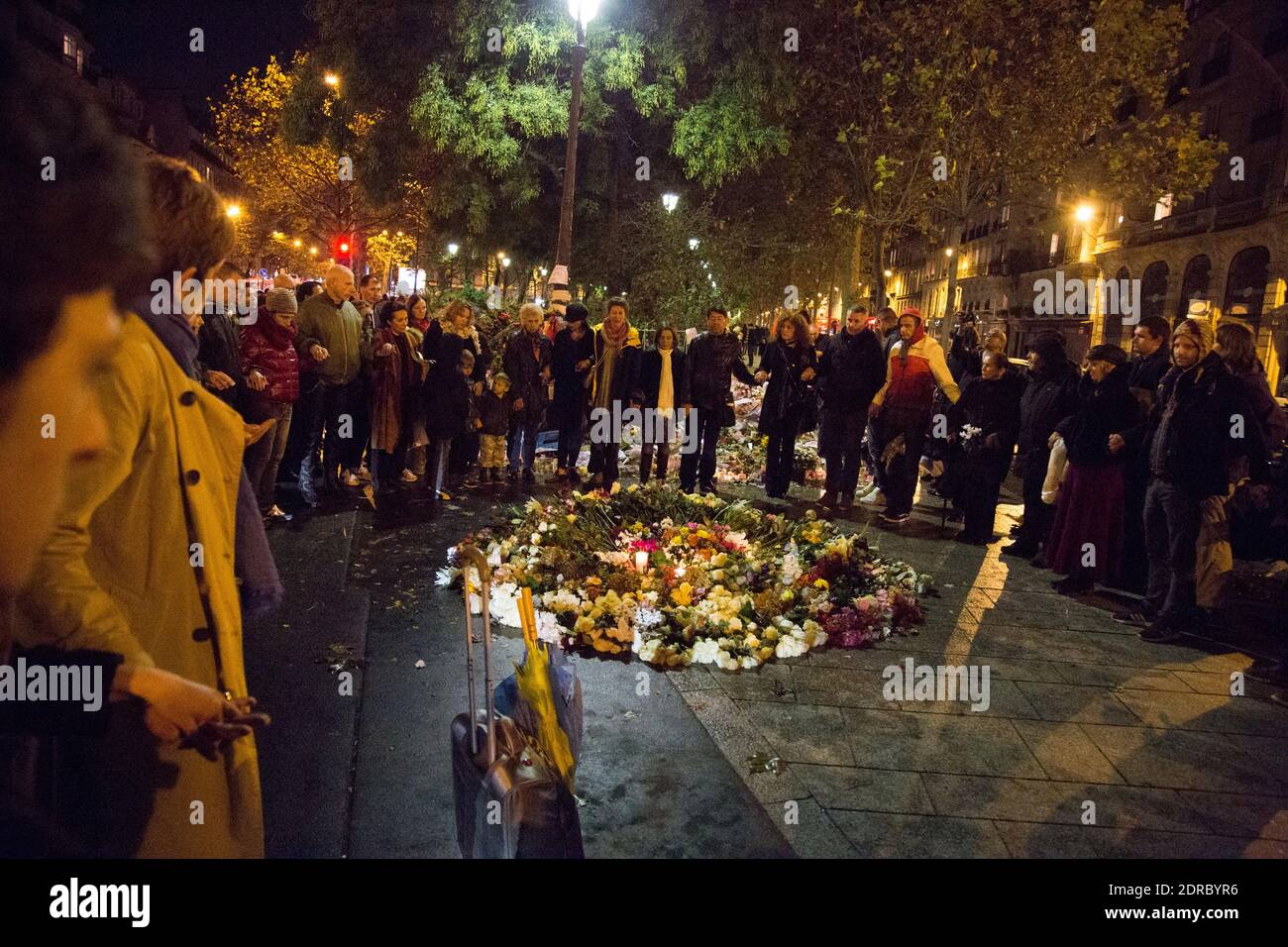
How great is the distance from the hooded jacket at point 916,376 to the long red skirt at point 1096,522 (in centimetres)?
206

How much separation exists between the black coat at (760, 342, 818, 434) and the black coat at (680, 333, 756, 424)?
0.26m

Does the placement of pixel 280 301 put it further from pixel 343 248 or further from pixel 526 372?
pixel 343 248

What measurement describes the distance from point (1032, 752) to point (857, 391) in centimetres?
546

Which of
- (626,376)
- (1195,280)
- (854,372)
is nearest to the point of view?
(854,372)

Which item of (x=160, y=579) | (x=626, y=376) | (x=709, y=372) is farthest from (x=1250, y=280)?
(x=160, y=579)

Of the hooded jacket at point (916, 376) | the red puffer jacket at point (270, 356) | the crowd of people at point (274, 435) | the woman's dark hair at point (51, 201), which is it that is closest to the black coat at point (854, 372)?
the crowd of people at point (274, 435)

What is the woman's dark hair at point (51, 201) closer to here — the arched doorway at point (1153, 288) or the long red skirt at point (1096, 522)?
the long red skirt at point (1096, 522)

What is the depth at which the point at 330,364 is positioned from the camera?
814 cm

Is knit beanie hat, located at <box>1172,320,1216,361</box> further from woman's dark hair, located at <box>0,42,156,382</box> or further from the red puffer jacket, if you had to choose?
the red puffer jacket

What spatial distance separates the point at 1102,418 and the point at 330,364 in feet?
22.3

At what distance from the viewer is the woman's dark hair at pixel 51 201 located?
1.21 m

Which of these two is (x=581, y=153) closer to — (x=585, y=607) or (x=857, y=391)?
(x=857, y=391)

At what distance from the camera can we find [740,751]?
12.9ft
